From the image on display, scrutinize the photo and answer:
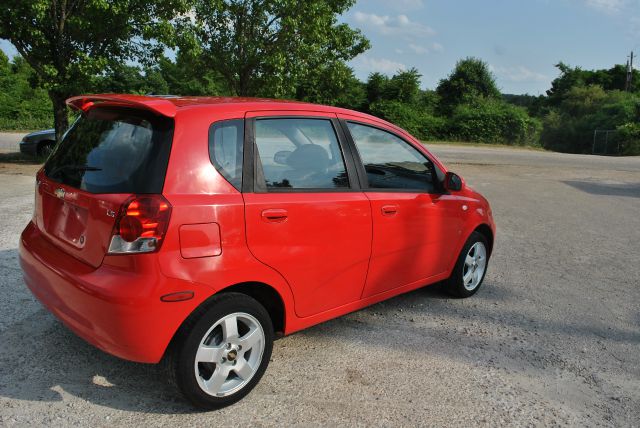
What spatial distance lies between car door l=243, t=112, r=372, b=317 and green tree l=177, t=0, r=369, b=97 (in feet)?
46.6

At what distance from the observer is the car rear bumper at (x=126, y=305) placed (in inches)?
98.4

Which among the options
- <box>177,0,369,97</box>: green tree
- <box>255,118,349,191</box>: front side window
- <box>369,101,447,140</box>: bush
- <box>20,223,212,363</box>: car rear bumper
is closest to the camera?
<box>20,223,212,363</box>: car rear bumper

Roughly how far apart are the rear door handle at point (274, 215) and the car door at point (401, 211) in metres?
0.76

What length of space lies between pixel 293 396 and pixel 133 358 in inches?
37.4

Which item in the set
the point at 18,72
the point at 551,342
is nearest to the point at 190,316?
the point at 551,342

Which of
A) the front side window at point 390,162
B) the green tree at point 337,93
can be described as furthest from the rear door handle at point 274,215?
the green tree at point 337,93

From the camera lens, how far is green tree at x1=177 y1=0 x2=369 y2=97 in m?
16.8

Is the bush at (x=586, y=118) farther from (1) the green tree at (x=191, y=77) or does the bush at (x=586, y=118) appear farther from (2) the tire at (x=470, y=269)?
(2) the tire at (x=470, y=269)

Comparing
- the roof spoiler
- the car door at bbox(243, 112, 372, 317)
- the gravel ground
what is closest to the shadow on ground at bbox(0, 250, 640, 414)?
the gravel ground

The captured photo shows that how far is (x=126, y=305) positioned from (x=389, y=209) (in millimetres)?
1882

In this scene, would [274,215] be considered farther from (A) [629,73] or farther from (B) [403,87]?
(A) [629,73]

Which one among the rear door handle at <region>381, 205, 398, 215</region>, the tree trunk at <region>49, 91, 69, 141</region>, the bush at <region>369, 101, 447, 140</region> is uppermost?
the bush at <region>369, 101, 447, 140</region>

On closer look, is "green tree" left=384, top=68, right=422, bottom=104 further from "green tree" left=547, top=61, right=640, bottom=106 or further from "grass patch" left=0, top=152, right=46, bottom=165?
"grass patch" left=0, top=152, right=46, bottom=165

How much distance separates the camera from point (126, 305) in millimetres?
2486
